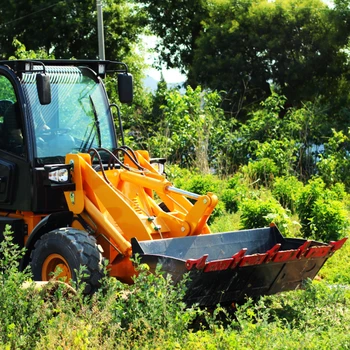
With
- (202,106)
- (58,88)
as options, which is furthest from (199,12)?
(58,88)

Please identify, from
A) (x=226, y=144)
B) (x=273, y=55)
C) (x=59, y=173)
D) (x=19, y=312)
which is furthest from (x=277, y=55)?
(x=19, y=312)

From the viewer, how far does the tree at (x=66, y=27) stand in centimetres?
3638

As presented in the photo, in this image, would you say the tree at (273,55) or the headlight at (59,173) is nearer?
the headlight at (59,173)

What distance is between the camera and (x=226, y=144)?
742 inches

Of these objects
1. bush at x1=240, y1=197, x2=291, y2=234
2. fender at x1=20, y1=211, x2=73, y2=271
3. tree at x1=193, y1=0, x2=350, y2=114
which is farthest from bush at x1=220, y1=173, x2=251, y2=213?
tree at x1=193, y1=0, x2=350, y2=114

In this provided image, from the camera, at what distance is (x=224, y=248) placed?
8.48 metres

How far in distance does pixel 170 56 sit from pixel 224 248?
2972 cm

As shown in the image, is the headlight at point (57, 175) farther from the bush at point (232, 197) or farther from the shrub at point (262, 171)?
the shrub at point (262, 171)

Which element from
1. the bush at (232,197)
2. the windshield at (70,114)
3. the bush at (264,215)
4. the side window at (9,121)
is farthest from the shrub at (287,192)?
the side window at (9,121)

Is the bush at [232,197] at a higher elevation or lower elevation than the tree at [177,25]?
lower

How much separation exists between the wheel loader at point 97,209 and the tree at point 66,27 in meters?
27.2

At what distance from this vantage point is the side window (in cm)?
902

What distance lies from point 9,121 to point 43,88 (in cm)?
78

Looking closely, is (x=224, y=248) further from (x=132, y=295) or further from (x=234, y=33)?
(x=234, y=33)
